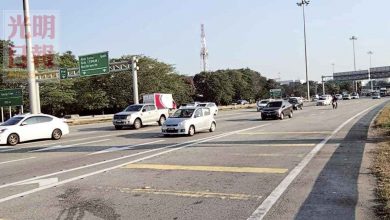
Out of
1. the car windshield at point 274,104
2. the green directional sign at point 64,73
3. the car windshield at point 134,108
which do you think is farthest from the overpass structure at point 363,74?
the car windshield at point 134,108

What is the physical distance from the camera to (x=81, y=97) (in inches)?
2955

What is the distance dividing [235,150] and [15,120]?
1209 cm

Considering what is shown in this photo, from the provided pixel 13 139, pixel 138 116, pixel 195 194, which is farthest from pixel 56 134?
pixel 195 194

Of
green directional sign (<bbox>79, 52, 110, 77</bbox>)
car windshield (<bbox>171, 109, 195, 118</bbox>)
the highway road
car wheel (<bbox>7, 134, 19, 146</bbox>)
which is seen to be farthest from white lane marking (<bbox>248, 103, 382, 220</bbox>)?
green directional sign (<bbox>79, 52, 110, 77</bbox>)

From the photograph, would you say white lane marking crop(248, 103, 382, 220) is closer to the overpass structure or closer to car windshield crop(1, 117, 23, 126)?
car windshield crop(1, 117, 23, 126)

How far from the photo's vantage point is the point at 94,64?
49031 mm

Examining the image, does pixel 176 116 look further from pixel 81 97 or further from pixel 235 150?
pixel 81 97

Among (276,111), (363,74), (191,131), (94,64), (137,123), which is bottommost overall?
(191,131)

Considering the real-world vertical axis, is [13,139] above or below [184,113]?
below

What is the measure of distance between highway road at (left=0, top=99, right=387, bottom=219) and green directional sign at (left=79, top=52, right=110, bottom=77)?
32.0 metres

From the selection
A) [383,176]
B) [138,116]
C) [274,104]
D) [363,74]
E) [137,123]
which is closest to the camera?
[383,176]

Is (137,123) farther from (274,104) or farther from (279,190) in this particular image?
(279,190)

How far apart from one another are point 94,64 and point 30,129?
90.2 feet

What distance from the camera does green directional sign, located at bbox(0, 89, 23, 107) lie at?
43844 millimetres
